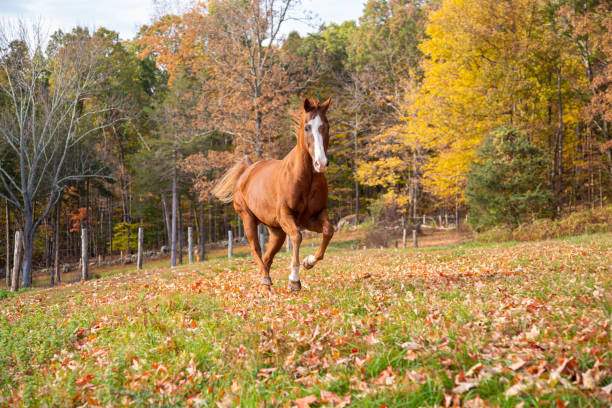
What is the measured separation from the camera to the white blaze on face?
515cm

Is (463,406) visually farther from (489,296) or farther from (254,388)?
(489,296)

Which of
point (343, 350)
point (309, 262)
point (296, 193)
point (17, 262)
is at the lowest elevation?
point (17, 262)

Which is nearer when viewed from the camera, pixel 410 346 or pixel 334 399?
pixel 334 399

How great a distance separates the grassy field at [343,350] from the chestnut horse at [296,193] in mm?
987

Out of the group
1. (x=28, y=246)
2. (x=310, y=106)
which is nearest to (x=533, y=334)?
(x=310, y=106)

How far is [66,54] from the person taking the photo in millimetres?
21328

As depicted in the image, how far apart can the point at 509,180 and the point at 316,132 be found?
16308 mm

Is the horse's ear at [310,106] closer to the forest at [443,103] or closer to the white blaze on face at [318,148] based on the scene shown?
the white blaze on face at [318,148]

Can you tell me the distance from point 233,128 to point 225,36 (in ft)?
17.2

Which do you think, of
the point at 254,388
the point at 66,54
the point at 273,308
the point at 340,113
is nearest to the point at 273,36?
the point at 66,54

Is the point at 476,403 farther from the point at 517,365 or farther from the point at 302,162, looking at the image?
the point at 302,162

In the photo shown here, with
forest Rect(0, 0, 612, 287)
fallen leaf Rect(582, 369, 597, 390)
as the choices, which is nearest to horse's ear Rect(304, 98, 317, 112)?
fallen leaf Rect(582, 369, 597, 390)

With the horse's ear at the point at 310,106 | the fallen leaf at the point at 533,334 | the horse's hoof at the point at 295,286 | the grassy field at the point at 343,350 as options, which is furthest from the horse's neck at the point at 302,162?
the fallen leaf at the point at 533,334

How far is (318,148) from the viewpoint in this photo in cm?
527
